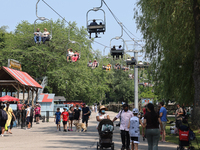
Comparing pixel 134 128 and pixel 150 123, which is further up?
pixel 150 123

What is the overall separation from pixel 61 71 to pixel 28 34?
8024 millimetres

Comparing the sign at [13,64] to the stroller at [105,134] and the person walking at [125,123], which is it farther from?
the person walking at [125,123]

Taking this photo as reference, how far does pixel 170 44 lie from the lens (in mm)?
18812

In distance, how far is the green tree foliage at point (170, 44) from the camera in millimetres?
18484

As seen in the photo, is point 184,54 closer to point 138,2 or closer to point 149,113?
point 138,2

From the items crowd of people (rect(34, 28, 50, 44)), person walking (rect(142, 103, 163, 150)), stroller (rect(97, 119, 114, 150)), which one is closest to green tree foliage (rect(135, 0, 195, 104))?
crowd of people (rect(34, 28, 50, 44))

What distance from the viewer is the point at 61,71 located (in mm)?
53719

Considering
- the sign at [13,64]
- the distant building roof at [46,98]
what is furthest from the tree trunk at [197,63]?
the distant building roof at [46,98]

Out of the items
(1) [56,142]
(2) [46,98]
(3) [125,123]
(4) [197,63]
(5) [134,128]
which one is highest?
(4) [197,63]

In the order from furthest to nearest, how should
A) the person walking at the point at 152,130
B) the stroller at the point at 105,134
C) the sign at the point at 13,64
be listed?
1. the sign at the point at 13,64
2. the stroller at the point at 105,134
3. the person walking at the point at 152,130

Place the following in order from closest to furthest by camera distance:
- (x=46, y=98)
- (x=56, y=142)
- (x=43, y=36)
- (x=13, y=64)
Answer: (x=56, y=142), (x=43, y=36), (x=13, y=64), (x=46, y=98)

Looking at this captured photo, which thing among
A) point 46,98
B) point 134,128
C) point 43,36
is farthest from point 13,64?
point 134,128

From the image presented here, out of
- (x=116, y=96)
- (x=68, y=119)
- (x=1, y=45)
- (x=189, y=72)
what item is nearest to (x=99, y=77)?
(x=116, y=96)

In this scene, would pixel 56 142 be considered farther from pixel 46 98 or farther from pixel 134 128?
pixel 46 98
